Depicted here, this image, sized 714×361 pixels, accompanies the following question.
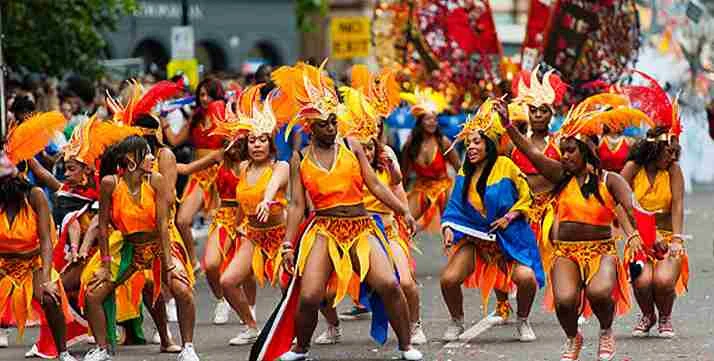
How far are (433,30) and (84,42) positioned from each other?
14.0 feet

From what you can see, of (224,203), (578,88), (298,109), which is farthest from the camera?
(578,88)

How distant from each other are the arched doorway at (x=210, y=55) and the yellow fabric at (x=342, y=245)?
3563 cm

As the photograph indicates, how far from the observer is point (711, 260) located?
56.4 ft

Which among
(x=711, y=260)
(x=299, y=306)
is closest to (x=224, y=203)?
(x=299, y=306)

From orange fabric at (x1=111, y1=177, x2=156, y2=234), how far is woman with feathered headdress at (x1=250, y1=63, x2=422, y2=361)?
0.95m

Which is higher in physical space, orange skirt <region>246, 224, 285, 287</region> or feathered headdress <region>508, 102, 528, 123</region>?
feathered headdress <region>508, 102, 528, 123</region>

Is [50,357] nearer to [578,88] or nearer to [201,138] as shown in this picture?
[201,138]

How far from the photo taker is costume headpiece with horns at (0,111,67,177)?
37.8ft

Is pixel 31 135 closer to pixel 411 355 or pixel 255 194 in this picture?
pixel 255 194

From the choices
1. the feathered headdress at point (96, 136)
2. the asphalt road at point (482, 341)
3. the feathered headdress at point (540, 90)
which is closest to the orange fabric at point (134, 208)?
the feathered headdress at point (96, 136)

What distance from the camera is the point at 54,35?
2172 cm

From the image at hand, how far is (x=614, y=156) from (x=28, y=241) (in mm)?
5507

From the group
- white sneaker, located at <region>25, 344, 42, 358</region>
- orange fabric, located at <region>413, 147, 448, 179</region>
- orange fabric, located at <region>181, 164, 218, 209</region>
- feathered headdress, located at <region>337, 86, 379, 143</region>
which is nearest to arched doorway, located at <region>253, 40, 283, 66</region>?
orange fabric, located at <region>413, 147, 448, 179</region>

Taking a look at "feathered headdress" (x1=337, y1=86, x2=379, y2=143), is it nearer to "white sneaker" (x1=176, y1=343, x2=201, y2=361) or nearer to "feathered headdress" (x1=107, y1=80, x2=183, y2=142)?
"feathered headdress" (x1=107, y1=80, x2=183, y2=142)
